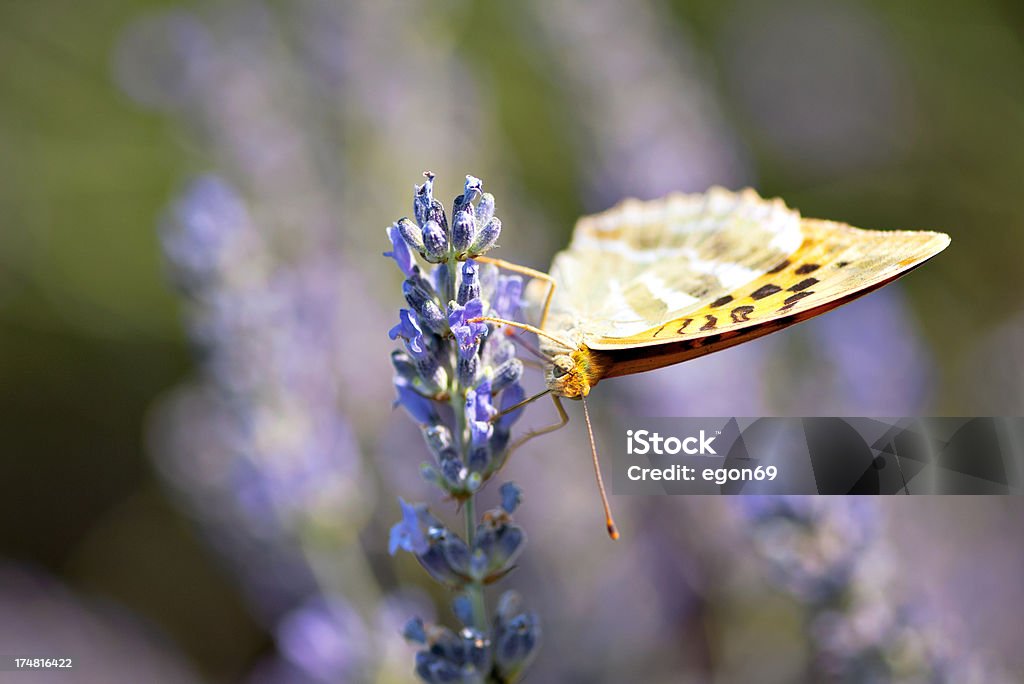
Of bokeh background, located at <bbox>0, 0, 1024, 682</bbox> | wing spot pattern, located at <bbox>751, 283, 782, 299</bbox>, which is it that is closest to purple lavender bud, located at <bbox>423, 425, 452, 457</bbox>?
wing spot pattern, located at <bbox>751, 283, 782, 299</bbox>

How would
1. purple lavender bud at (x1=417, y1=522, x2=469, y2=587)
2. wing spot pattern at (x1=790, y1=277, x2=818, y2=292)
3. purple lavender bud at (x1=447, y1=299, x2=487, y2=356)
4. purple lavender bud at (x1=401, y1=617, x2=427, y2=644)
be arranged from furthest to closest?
wing spot pattern at (x1=790, y1=277, x2=818, y2=292) < purple lavender bud at (x1=401, y1=617, x2=427, y2=644) < purple lavender bud at (x1=417, y1=522, x2=469, y2=587) < purple lavender bud at (x1=447, y1=299, x2=487, y2=356)

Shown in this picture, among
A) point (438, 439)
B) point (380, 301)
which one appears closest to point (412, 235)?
point (438, 439)

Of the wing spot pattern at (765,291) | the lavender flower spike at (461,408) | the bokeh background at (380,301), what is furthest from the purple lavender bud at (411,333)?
the bokeh background at (380,301)

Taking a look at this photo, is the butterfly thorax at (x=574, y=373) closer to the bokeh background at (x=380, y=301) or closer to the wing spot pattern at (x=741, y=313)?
the wing spot pattern at (x=741, y=313)

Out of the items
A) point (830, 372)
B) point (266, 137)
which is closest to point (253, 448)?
point (266, 137)

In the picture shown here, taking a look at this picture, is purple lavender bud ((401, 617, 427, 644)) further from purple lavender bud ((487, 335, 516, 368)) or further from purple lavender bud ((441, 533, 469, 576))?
purple lavender bud ((487, 335, 516, 368))

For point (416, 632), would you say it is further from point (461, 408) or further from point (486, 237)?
point (486, 237)

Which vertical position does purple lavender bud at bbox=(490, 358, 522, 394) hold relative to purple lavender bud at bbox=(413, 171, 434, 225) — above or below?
below

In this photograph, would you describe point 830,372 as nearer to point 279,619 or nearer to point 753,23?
point 279,619
